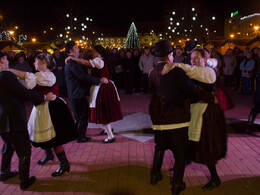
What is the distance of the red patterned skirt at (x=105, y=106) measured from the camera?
5605 mm

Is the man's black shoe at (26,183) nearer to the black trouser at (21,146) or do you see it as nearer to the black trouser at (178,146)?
the black trouser at (21,146)

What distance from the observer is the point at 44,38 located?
151 ft

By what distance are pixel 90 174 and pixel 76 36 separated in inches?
1867

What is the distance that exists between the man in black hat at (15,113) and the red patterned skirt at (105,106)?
1707 mm

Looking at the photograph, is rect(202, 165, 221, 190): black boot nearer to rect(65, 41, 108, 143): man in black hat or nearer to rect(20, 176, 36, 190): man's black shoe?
rect(20, 176, 36, 190): man's black shoe

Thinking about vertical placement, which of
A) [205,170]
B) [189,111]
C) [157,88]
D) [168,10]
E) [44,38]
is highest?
[168,10]

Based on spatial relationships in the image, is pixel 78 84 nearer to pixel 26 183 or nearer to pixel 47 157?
pixel 47 157

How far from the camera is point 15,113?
12.2 feet

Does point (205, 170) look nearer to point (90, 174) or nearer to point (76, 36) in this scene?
point (90, 174)

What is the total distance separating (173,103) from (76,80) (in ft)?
9.30

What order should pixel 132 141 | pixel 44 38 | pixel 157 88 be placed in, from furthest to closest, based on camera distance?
pixel 44 38 → pixel 132 141 → pixel 157 88

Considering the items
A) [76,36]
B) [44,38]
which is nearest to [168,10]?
[76,36]

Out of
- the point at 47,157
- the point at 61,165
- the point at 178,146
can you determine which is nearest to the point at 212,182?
the point at 178,146

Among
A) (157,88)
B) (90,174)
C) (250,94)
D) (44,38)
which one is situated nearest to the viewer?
(157,88)
